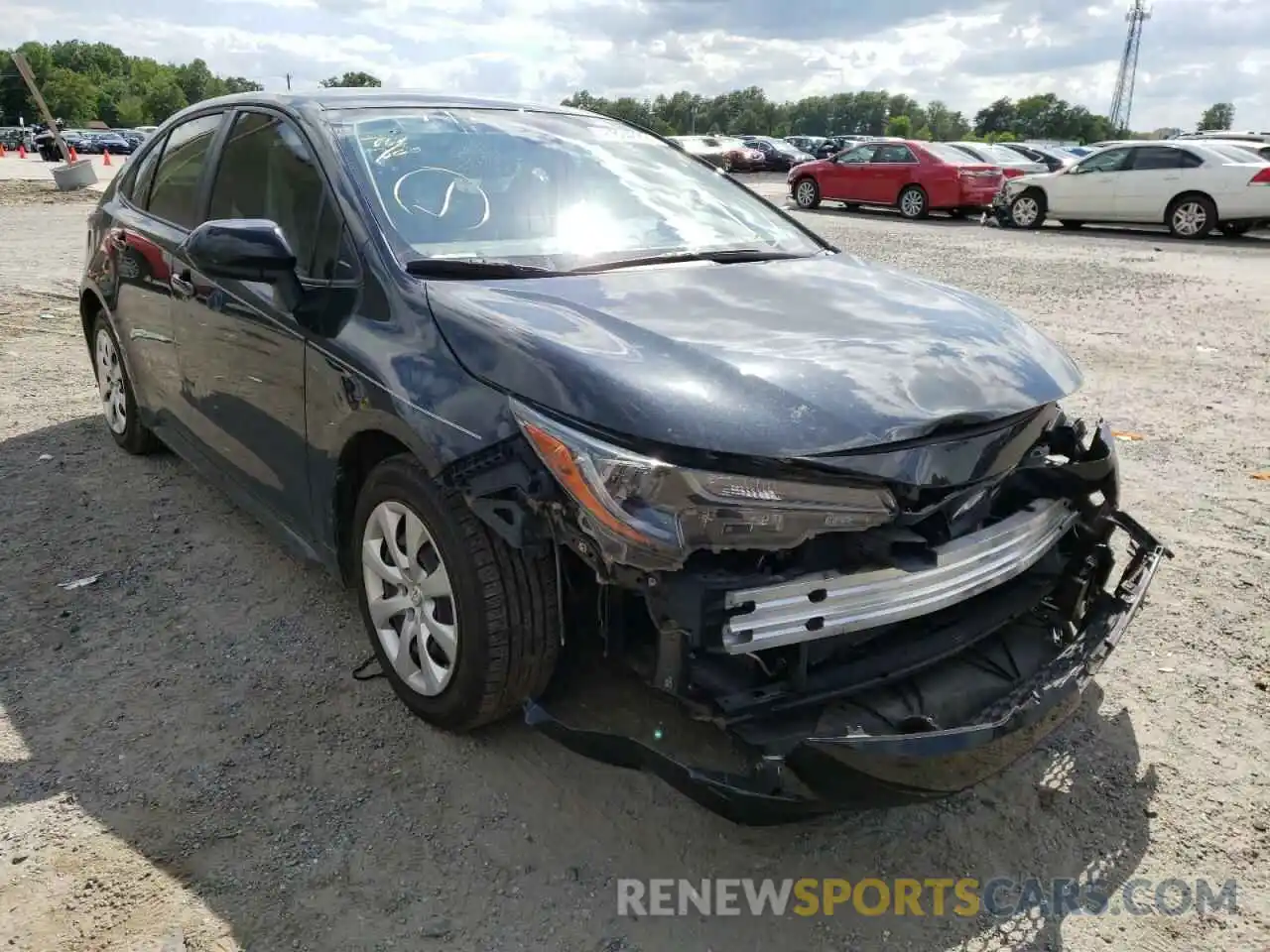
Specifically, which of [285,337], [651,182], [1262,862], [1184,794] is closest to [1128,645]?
[1184,794]

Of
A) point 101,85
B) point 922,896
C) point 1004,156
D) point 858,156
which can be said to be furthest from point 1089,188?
point 101,85

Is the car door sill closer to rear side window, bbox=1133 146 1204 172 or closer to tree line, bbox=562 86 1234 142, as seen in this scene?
rear side window, bbox=1133 146 1204 172

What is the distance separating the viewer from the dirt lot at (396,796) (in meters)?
2.24

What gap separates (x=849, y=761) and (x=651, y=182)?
92.5 inches

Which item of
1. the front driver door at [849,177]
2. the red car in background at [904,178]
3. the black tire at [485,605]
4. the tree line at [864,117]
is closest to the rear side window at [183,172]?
the black tire at [485,605]

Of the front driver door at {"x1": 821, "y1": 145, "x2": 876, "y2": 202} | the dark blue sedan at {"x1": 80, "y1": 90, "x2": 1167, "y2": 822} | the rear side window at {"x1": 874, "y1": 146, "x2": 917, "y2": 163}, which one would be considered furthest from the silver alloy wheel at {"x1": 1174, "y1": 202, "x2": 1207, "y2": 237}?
the dark blue sedan at {"x1": 80, "y1": 90, "x2": 1167, "y2": 822}

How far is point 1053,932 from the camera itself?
2.24 m

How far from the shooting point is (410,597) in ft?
8.93

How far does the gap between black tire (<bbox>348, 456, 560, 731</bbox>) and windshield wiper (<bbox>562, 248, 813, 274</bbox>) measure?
0.83 m

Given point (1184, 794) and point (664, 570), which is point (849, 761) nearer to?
point (664, 570)

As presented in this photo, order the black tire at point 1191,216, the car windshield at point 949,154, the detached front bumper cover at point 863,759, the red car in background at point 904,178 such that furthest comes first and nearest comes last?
the car windshield at point 949,154
the red car in background at point 904,178
the black tire at point 1191,216
the detached front bumper cover at point 863,759

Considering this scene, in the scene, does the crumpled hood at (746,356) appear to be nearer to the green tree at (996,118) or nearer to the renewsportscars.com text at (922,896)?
the renewsportscars.com text at (922,896)

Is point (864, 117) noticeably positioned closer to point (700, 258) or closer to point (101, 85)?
point (101, 85)

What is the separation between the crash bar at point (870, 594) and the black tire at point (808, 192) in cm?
1891
